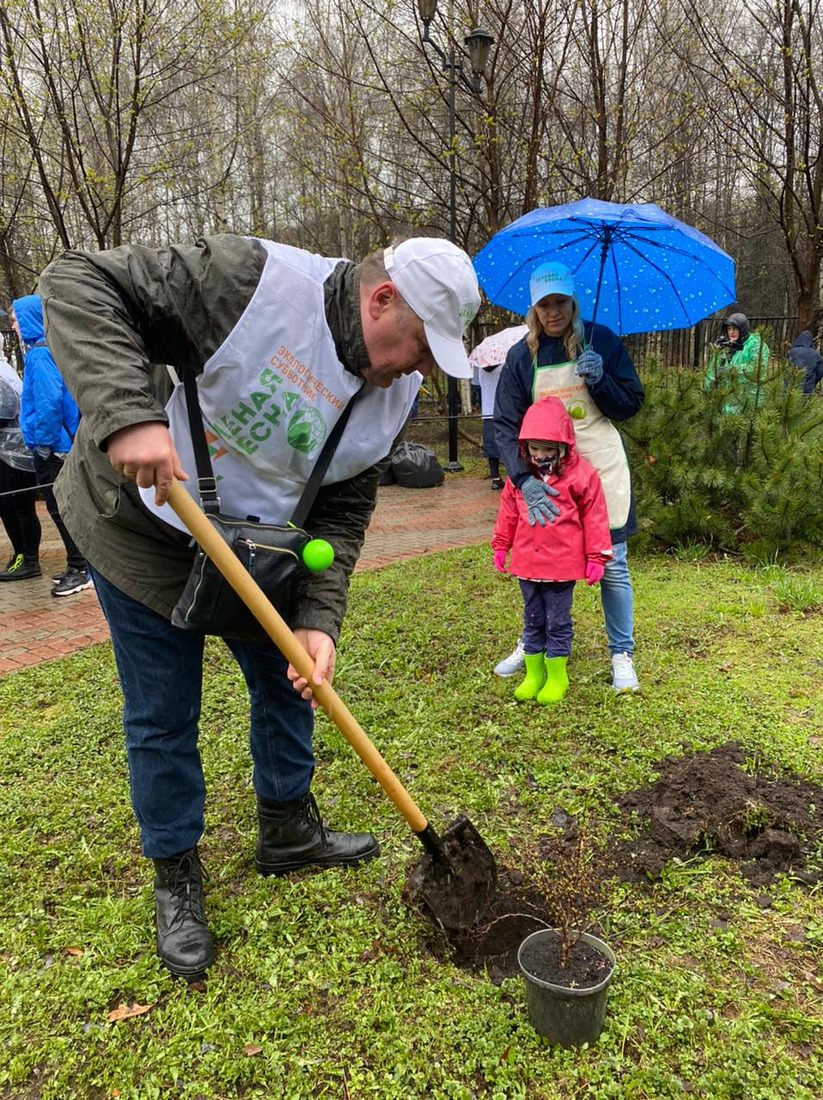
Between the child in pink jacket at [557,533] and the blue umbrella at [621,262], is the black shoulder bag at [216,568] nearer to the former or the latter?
the child in pink jacket at [557,533]

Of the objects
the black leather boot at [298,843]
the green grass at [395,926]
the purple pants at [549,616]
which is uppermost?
the purple pants at [549,616]

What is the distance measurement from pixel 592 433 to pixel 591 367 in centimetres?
35

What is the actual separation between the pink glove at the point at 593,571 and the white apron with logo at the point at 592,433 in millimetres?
238

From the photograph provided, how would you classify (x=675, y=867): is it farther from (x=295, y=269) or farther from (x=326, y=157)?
(x=326, y=157)

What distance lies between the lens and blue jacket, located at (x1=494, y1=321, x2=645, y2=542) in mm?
3756

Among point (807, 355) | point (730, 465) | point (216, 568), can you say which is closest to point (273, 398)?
point (216, 568)

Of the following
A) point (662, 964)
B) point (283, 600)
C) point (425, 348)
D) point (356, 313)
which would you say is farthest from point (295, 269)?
point (662, 964)

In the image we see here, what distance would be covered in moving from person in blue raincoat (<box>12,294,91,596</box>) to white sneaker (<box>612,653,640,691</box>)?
401 centimetres

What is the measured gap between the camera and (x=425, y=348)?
6.71 ft

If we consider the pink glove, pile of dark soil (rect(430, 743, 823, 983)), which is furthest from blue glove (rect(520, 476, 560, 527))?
pile of dark soil (rect(430, 743, 823, 983))

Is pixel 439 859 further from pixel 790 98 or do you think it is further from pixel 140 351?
pixel 790 98

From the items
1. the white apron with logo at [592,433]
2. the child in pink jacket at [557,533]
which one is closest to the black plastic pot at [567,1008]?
the child in pink jacket at [557,533]

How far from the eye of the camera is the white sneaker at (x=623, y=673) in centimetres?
396

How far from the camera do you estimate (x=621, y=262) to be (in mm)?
4250
